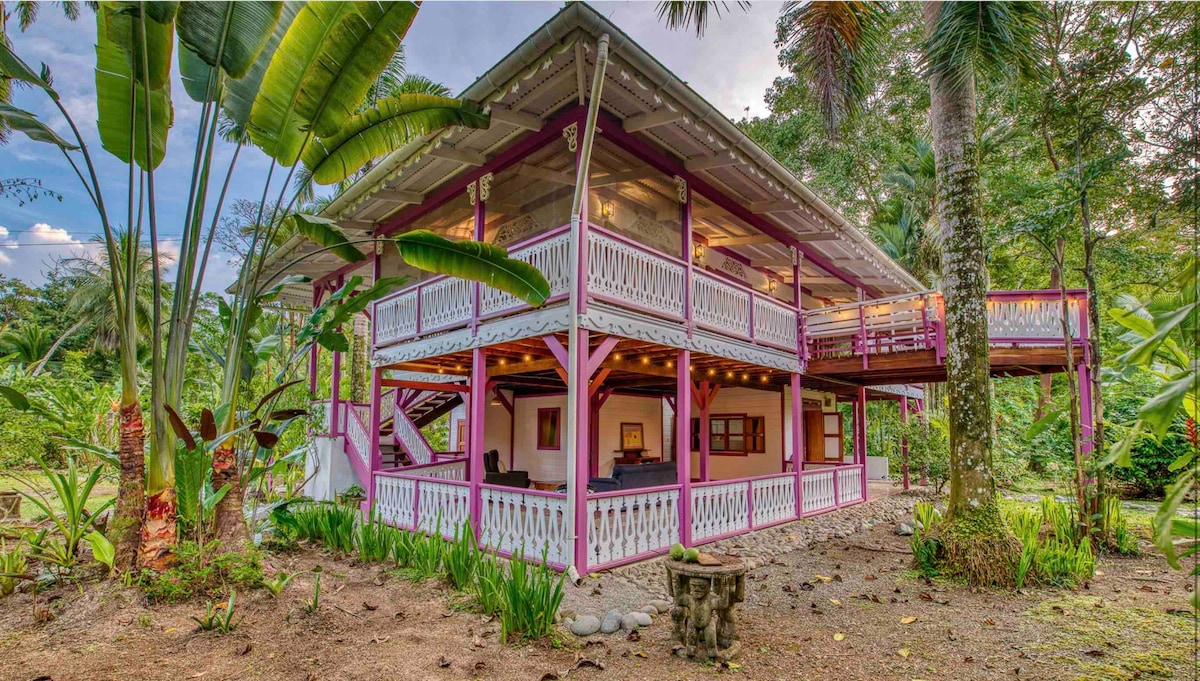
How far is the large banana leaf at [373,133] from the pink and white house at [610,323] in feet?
2.87

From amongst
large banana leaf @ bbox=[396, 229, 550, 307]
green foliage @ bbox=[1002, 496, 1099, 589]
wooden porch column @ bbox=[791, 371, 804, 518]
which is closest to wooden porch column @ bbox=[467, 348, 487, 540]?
large banana leaf @ bbox=[396, 229, 550, 307]

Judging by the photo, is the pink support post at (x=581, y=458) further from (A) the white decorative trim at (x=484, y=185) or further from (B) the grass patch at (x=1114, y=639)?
(B) the grass patch at (x=1114, y=639)

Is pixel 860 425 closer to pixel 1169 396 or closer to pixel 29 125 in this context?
pixel 1169 396

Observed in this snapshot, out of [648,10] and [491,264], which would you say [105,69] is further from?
[648,10]

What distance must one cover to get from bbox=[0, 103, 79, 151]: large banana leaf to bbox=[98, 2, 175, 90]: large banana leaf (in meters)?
0.83

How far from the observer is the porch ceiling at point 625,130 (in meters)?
6.78

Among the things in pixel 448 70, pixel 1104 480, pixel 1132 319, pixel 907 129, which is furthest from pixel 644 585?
pixel 907 129

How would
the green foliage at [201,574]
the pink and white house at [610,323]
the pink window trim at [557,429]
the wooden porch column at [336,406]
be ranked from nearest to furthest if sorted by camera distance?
the green foliage at [201,574], the pink and white house at [610,323], the wooden porch column at [336,406], the pink window trim at [557,429]

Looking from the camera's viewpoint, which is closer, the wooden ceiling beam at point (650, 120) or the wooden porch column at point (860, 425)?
the wooden ceiling beam at point (650, 120)

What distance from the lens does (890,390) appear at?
56.5 ft

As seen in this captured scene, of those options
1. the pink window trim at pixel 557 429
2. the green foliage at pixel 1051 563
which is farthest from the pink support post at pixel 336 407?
the green foliage at pixel 1051 563

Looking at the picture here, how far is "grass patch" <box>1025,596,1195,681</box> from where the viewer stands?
4.18 metres

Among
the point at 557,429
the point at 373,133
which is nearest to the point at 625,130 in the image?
the point at 373,133

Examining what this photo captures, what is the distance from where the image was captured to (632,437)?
1530 cm
